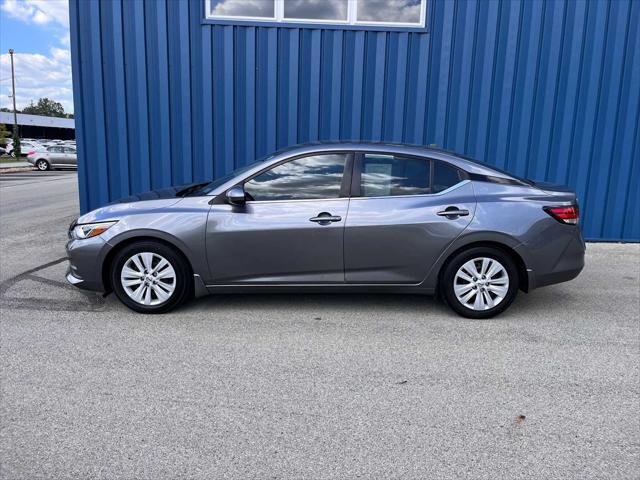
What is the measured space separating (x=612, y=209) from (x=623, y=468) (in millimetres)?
6495

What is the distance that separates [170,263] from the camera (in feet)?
15.1

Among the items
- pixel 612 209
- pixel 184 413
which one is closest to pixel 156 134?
pixel 184 413

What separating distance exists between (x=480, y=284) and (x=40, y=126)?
74.5 m

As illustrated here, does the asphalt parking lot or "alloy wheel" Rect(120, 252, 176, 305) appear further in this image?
"alloy wheel" Rect(120, 252, 176, 305)

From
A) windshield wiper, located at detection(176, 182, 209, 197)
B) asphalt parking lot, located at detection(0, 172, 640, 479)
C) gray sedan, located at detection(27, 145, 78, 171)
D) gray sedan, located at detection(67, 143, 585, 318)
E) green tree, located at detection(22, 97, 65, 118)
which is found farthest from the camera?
green tree, located at detection(22, 97, 65, 118)

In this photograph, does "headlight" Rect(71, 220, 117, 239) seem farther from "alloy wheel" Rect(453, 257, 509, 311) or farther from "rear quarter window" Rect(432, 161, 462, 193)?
"alloy wheel" Rect(453, 257, 509, 311)

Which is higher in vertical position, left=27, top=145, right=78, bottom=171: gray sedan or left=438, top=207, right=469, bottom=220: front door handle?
left=438, top=207, right=469, bottom=220: front door handle

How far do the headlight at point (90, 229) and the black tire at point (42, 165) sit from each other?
86.1 feet

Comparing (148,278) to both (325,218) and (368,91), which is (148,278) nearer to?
(325,218)

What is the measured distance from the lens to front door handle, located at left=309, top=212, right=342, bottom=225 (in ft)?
14.8

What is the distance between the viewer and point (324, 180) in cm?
465

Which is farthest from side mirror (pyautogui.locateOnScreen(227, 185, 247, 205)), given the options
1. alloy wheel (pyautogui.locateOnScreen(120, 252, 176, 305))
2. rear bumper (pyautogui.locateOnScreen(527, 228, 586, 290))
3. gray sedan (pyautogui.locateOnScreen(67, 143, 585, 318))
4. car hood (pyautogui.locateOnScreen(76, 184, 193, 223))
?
rear bumper (pyautogui.locateOnScreen(527, 228, 586, 290))

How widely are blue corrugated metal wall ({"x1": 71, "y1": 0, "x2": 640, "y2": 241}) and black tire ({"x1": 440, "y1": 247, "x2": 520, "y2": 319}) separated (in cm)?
372

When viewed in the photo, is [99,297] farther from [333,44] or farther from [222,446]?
[333,44]
